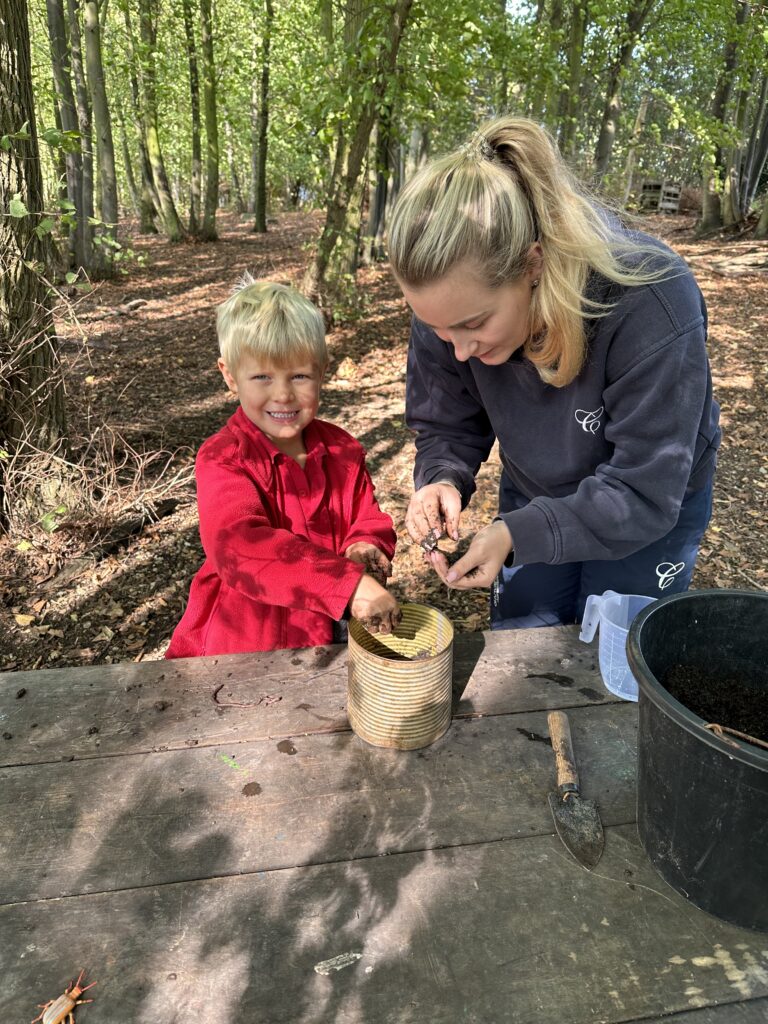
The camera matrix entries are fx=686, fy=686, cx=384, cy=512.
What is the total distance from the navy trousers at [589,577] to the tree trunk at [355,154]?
17.5ft

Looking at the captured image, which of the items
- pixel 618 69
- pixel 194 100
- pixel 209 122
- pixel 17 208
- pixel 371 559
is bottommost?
pixel 371 559

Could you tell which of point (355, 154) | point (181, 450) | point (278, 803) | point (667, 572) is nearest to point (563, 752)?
point (278, 803)

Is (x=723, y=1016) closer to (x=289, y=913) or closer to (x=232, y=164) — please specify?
(x=289, y=913)

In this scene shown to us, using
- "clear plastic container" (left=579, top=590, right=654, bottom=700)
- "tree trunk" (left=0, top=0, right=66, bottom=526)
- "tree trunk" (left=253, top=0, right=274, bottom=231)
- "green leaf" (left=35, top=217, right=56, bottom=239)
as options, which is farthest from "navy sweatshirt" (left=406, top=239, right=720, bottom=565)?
"tree trunk" (left=253, top=0, right=274, bottom=231)

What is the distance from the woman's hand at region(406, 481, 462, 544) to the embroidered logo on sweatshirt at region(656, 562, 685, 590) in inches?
29.1

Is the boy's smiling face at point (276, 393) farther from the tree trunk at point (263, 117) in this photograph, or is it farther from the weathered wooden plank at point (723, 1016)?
the tree trunk at point (263, 117)

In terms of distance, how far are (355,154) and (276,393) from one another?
6.37m

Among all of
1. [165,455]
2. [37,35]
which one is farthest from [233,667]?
[37,35]

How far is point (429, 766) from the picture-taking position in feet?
4.89

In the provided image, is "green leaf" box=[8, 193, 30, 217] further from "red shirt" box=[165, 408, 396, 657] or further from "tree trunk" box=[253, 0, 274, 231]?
"tree trunk" box=[253, 0, 274, 231]

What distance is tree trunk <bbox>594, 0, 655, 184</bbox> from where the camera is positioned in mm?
12219

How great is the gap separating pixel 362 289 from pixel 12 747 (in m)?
11.4

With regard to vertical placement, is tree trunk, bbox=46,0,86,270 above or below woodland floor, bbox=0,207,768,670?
above

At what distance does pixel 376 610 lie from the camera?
1.67 metres
